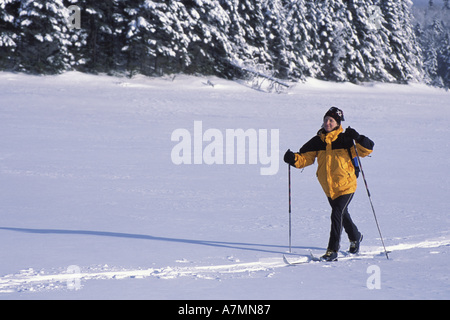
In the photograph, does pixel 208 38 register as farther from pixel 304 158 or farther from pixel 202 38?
pixel 304 158

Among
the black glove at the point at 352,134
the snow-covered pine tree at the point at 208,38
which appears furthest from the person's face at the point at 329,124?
the snow-covered pine tree at the point at 208,38

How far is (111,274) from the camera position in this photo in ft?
15.2

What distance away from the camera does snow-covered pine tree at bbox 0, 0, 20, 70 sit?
80.6 ft

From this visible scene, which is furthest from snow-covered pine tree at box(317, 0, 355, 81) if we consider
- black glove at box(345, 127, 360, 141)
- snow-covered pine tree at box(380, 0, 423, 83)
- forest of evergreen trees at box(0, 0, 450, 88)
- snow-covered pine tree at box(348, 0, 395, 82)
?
black glove at box(345, 127, 360, 141)

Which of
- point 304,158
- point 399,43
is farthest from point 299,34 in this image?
point 304,158

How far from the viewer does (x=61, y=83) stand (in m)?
23.5

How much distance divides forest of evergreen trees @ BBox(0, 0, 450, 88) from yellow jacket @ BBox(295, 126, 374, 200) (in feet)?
71.5

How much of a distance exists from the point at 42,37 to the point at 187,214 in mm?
20090

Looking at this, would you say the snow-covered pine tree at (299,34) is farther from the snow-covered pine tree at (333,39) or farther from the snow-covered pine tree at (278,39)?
the snow-covered pine tree at (333,39)

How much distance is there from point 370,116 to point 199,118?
6428 millimetres

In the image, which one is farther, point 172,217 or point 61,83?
point 61,83

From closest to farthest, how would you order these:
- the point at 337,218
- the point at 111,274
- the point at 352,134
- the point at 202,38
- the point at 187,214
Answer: the point at 111,274, the point at 352,134, the point at 337,218, the point at 187,214, the point at 202,38
